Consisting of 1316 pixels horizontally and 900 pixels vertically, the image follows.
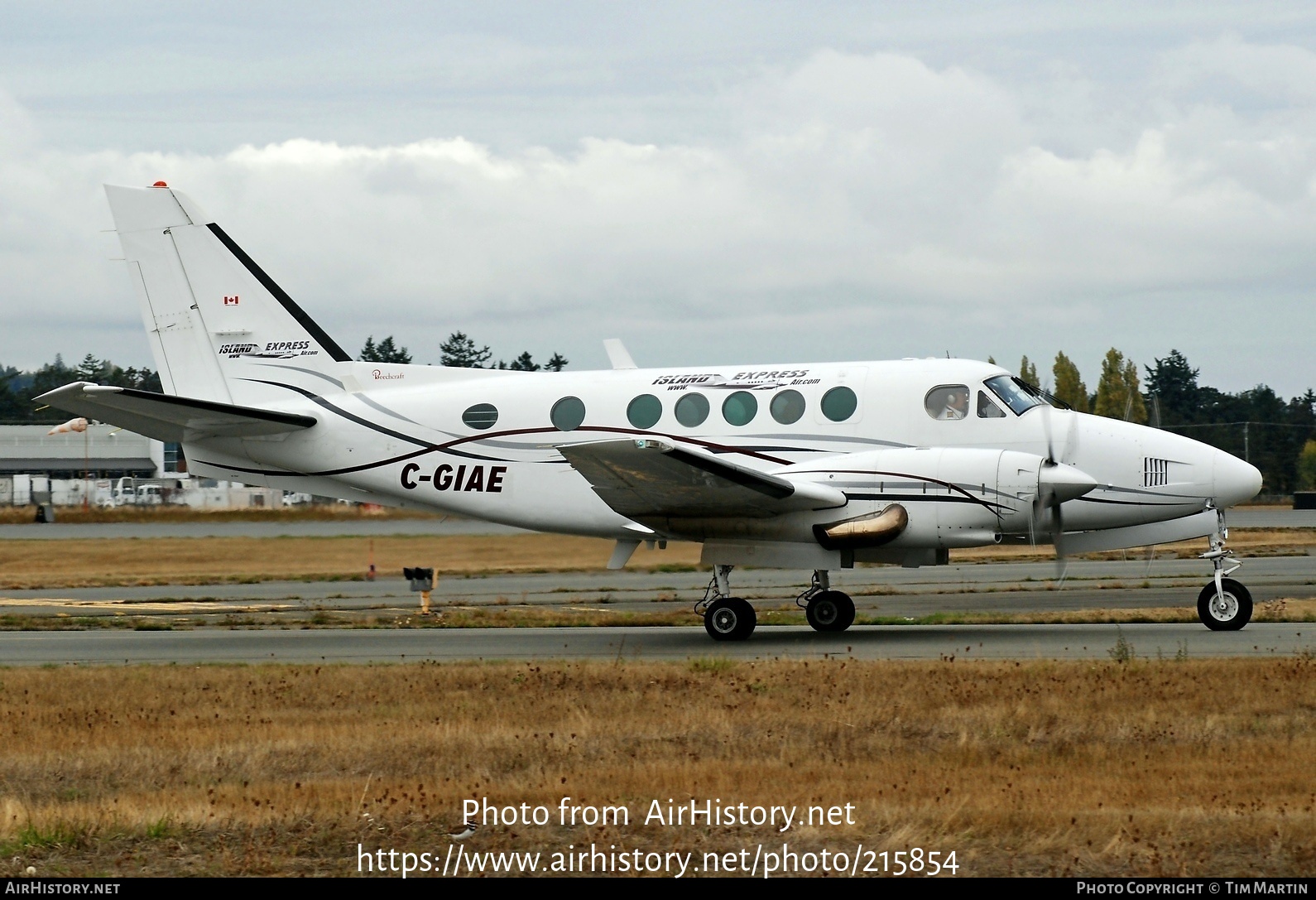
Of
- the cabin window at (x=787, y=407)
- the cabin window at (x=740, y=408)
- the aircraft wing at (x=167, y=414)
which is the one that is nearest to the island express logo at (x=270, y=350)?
the aircraft wing at (x=167, y=414)

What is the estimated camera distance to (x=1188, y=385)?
85812 millimetres

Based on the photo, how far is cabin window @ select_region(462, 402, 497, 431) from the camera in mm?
19406

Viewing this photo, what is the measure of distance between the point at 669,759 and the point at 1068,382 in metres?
64.9

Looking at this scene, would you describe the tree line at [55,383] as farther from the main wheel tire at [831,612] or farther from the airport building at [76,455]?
the main wheel tire at [831,612]

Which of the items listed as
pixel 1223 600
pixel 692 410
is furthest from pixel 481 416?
pixel 1223 600

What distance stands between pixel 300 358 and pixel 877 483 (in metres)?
9.34

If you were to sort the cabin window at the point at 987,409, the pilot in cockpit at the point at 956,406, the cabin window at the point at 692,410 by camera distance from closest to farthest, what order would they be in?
1. the cabin window at the point at 987,409
2. the pilot in cockpit at the point at 956,406
3. the cabin window at the point at 692,410

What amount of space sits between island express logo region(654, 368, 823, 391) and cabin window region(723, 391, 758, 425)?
0.36 ft

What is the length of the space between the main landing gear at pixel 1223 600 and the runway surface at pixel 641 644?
17 cm

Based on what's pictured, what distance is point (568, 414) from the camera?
62.3 ft

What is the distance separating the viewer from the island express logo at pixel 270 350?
2083 centimetres

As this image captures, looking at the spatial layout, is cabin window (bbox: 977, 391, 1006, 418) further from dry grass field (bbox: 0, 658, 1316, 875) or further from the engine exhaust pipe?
dry grass field (bbox: 0, 658, 1316, 875)

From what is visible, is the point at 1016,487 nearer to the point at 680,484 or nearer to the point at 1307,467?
the point at 680,484

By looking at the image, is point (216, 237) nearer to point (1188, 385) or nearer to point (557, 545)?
point (557, 545)
